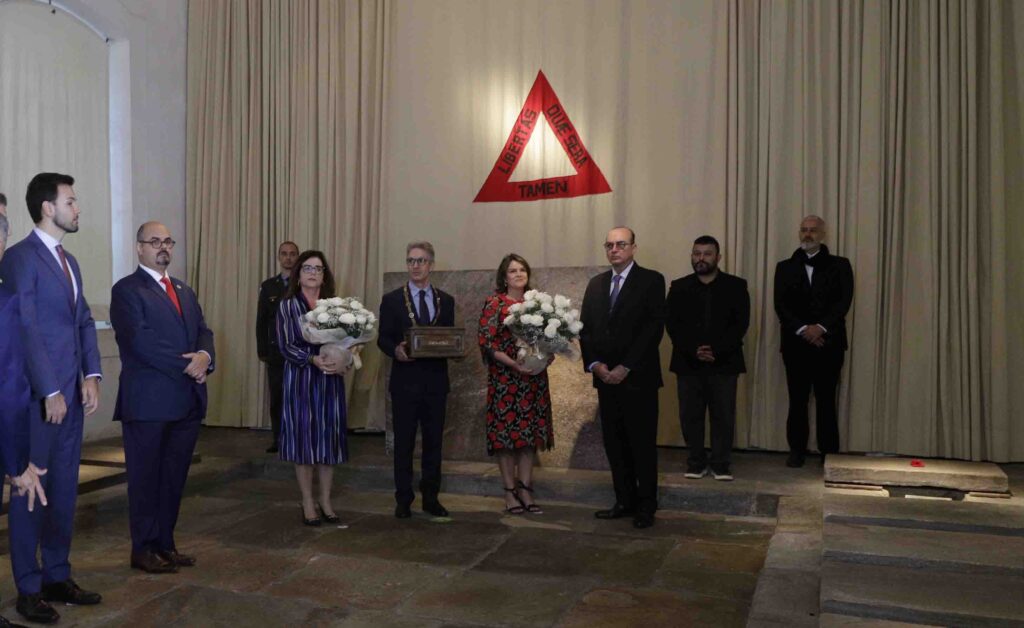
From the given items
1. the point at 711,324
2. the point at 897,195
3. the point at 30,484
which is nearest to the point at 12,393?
the point at 30,484

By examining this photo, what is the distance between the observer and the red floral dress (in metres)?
5.18

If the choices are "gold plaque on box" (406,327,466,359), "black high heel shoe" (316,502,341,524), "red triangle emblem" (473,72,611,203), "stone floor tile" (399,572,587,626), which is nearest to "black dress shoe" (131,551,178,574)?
"black high heel shoe" (316,502,341,524)

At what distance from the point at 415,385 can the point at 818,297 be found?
2.69 m

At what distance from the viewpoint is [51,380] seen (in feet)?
11.2

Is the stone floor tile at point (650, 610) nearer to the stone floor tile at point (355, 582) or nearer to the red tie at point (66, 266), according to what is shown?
the stone floor tile at point (355, 582)

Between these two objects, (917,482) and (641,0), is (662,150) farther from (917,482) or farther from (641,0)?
(917,482)

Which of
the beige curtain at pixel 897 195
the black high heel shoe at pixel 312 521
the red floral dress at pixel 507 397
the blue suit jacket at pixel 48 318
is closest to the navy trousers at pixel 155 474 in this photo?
the blue suit jacket at pixel 48 318

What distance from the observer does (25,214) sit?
6.74 metres

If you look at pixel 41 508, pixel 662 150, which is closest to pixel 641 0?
pixel 662 150

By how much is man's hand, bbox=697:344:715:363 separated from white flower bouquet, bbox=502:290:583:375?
925 mm

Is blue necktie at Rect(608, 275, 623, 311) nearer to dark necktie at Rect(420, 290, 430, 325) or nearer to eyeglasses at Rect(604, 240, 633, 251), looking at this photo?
eyeglasses at Rect(604, 240, 633, 251)

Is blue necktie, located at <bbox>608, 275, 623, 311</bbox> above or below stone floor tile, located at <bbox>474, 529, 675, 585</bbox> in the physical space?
above

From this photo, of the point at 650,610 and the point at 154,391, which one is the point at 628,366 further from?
the point at 154,391

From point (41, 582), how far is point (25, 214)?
401 centimetres
